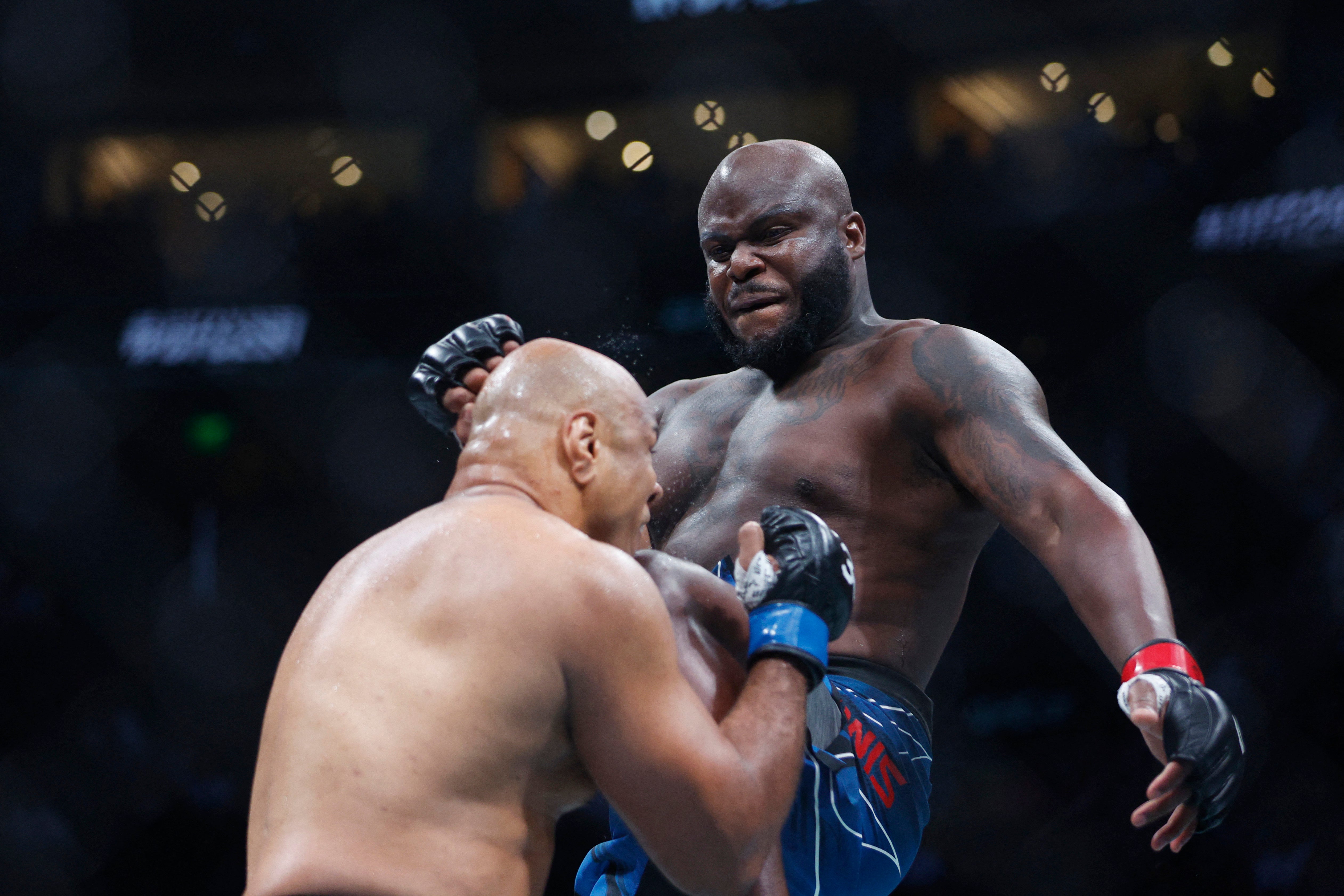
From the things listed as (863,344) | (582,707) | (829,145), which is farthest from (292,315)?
(582,707)

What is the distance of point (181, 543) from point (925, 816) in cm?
293

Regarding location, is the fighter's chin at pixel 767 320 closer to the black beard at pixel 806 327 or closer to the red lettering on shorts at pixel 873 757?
the black beard at pixel 806 327

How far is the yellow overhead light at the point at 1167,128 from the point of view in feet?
11.2

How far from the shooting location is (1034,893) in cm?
290

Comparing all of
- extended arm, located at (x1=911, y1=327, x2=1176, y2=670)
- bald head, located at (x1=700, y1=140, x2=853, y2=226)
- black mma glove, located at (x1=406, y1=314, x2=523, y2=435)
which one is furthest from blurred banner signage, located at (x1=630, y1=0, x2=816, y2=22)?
black mma glove, located at (x1=406, y1=314, x2=523, y2=435)

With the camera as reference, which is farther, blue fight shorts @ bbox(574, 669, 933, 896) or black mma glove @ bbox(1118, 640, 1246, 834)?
blue fight shorts @ bbox(574, 669, 933, 896)

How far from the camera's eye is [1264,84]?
3.39 metres

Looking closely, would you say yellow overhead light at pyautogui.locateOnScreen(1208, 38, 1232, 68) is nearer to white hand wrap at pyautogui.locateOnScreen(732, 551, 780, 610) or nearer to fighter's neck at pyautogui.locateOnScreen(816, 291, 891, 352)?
fighter's neck at pyautogui.locateOnScreen(816, 291, 891, 352)

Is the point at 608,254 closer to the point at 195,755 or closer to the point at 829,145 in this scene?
the point at 829,145

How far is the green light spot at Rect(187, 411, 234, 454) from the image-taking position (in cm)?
373

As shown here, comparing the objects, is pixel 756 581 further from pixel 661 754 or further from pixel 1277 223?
pixel 1277 223

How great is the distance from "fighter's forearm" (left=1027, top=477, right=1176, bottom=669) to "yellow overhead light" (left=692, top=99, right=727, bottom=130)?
2.66m

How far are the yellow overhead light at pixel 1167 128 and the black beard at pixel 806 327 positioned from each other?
79.0 inches

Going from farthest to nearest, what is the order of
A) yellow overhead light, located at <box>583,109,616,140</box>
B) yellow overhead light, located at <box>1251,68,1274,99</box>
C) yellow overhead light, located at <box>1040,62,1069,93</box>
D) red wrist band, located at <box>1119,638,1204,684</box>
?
yellow overhead light, located at <box>583,109,616,140</box> < yellow overhead light, located at <box>1040,62,1069,93</box> < yellow overhead light, located at <box>1251,68,1274,99</box> < red wrist band, located at <box>1119,638,1204,684</box>
